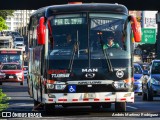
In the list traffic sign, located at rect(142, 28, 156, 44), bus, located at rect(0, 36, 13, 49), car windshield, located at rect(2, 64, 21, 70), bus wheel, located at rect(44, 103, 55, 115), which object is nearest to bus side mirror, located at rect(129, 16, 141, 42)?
bus wheel, located at rect(44, 103, 55, 115)

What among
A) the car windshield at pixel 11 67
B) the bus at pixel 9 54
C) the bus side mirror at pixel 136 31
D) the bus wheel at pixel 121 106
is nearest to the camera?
the bus side mirror at pixel 136 31

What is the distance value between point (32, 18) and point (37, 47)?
118 inches

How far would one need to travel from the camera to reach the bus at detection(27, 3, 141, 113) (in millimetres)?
20984

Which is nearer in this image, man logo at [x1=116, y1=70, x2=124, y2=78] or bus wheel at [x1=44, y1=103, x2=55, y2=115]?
man logo at [x1=116, y1=70, x2=124, y2=78]

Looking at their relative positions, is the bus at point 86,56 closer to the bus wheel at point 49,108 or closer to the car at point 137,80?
the bus wheel at point 49,108

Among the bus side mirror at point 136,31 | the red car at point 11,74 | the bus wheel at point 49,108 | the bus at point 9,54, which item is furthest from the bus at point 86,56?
the bus at point 9,54

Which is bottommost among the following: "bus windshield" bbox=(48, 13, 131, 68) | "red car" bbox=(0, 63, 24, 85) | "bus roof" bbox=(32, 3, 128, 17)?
"red car" bbox=(0, 63, 24, 85)

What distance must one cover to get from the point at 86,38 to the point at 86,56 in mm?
487

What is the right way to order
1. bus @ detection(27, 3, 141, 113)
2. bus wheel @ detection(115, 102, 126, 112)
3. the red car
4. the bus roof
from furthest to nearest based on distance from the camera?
the red car, bus wheel @ detection(115, 102, 126, 112), the bus roof, bus @ detection(27, 3, 141, 113)

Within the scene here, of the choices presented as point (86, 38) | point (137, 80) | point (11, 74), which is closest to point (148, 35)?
point (11, 74)

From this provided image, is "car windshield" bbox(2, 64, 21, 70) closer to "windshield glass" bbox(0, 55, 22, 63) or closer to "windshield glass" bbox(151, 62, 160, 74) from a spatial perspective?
"windshield glass" bbox(0, 55, 22, 63)

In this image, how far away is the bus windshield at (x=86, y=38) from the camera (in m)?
21.1

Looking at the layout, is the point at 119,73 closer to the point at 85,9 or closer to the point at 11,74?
the point at 85,9

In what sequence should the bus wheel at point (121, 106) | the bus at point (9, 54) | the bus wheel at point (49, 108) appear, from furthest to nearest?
the bus at point (9, 54)
the bus wheel at point (121, 106)
the bus wheel at point (49, 108)
